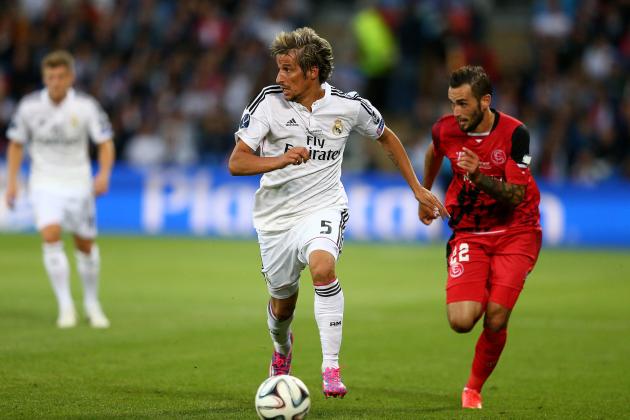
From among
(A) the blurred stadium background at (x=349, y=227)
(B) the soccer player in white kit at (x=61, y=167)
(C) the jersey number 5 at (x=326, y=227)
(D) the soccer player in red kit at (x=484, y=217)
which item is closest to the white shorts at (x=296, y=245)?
(C) the jersey number 5 at (x=326, y=227)

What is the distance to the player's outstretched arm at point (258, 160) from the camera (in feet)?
23.5

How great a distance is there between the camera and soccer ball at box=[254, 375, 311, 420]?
21.9 ft

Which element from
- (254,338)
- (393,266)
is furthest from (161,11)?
(254,338)

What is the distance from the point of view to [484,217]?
8.02 metres

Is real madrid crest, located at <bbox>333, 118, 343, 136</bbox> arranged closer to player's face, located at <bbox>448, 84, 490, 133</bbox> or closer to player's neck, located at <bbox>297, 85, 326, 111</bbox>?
player's neck, located at <bbox>297, 85, 326, 111</bbox>

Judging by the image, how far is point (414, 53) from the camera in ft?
80.5

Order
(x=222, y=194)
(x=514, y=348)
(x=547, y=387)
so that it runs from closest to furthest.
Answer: (x=547, y=387) → (x=514, y=348) → (x=222, y=194)

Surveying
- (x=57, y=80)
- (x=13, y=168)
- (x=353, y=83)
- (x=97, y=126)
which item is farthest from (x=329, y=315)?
(x=353, y=83)

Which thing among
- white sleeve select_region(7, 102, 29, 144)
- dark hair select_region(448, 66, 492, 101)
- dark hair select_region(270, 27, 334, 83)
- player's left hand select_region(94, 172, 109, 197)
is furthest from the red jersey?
white sleeve select_region(7, 102, 29, 144)

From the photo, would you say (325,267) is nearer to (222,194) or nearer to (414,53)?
(222,194)

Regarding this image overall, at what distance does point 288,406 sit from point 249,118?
2014mm

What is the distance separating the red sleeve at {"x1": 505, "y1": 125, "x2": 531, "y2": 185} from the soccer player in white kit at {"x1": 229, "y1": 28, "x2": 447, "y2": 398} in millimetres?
567

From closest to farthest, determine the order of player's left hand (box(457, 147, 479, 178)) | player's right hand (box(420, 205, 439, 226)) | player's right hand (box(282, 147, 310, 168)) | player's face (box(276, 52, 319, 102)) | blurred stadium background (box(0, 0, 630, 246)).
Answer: player's right hand (box(282, 147, 310, 168))
player's left hand (box(457, 147, 479, 178))
player's face (box(276, 52, 319, 102))
player's right hand (box(420, 205, 439, 226))
blurred stadium background (box(0, 0, 630, 246))

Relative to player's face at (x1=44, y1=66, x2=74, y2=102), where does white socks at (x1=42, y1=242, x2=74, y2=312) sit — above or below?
below
